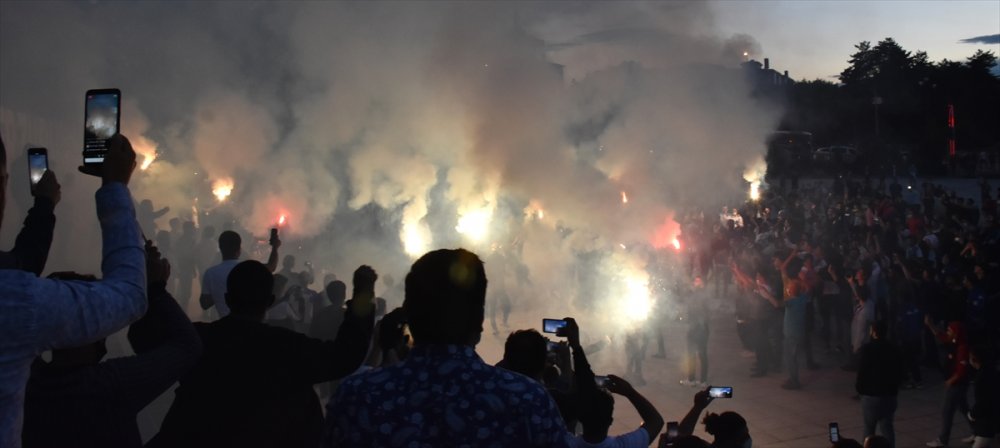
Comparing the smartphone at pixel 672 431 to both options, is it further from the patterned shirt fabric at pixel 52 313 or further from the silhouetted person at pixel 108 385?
the patterned shirt fabric at pixel 52 313

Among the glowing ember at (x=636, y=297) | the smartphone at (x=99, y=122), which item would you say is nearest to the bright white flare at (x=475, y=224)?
the glowing ember at (x=636, y=297)

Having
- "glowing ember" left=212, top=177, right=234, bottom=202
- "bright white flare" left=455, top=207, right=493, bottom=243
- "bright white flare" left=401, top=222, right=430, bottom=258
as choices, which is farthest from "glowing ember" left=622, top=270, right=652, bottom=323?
"glowing ember" left=212, top=177, right=234, bottom=202

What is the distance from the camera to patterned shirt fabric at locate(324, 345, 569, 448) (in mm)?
1469

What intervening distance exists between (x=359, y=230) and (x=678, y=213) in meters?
5.95

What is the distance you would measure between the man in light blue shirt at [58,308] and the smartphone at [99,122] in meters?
0.63

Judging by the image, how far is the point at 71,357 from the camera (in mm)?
1910

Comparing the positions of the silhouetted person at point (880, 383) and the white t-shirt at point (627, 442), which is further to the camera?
the silhouetted person at point (880, 383)

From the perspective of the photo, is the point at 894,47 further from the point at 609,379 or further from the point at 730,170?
the point at 609,379

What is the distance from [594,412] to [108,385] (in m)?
1.62

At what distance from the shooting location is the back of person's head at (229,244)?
5.20 m

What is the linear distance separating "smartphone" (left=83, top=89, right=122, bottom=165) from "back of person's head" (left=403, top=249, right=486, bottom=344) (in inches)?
36.9

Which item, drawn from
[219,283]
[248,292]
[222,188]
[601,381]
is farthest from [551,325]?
[222,188]

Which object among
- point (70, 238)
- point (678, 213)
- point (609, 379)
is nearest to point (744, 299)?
point (678, 213)

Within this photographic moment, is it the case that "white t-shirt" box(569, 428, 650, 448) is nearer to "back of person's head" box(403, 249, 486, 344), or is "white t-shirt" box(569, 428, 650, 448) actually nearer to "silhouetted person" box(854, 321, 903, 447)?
"back of person's head" box(403, 249, 486, 344)
